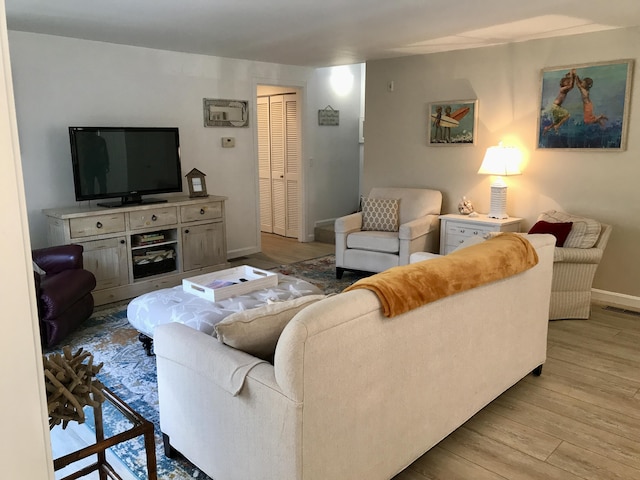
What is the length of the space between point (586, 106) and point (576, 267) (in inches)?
56.8

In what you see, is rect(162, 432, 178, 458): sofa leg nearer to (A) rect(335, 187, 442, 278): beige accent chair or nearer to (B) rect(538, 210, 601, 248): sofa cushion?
(A) rect(335, 187, 442, 278): beige accent chair

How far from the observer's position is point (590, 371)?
317cm

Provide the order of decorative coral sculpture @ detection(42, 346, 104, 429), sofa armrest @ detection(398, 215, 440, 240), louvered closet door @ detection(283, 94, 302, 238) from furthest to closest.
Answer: louvered closet door @ detection(283, 94, 302, 238)
sofa armrest @ detection(398, 215, 440, 240)
decorative coral sculpture @ detection(42, 346, 104, 429)

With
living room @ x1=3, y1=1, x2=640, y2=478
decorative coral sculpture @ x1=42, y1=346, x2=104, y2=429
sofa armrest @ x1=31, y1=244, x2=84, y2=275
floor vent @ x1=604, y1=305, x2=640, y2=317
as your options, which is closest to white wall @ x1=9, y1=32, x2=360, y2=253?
living room @ x1=3, y1=1, x2=640, y2=478

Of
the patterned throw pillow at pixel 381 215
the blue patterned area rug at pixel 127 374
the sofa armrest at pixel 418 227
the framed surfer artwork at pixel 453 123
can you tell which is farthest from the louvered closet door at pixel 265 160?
the sofa armrest at pixel 418 227

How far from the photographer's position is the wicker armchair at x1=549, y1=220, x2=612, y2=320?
3.93 metres

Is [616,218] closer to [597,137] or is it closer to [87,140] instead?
[597,137]

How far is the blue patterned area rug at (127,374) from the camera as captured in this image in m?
2.26

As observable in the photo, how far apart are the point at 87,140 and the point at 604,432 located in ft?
14.1

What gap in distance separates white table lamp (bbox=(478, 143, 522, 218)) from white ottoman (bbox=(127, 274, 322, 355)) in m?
2.30

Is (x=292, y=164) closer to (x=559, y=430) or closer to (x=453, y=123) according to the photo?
(x=453, y=123)

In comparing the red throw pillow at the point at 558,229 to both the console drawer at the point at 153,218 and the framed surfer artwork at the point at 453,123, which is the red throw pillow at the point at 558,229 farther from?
the console drawer at the point at 153,218

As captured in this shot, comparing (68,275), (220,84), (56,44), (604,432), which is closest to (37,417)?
(604,432)

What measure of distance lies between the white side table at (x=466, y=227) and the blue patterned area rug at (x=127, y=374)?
104cm
